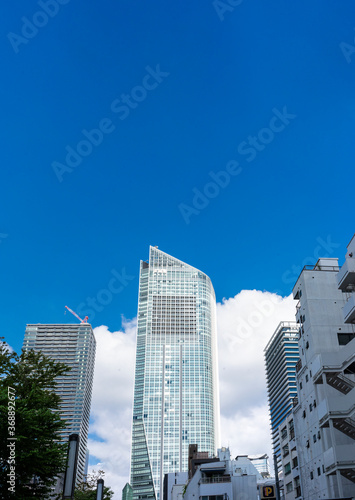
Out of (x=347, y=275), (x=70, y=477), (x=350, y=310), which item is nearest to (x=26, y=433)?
(x=70, y=477)

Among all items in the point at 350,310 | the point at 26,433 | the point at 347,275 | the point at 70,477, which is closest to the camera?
the point at 70,477

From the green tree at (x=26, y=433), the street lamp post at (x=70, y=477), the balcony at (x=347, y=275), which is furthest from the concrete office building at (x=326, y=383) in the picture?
the street lamp post at (x=70, y=477)

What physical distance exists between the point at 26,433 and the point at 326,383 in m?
32.2

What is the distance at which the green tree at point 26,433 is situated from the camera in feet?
83.6

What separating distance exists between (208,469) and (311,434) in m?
28.6

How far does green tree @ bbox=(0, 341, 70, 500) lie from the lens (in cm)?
2548

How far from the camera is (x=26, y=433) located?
27.4 metres

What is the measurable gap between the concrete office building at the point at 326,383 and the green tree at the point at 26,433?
2633 cm

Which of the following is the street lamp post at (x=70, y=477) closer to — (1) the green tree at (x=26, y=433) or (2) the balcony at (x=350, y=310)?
(1) the green tree at (x=26, y=433)

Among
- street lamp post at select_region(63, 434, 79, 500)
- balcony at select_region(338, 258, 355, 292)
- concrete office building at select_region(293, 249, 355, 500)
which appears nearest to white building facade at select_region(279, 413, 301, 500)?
concrete office building at select_region(293, 249, 355, 500)

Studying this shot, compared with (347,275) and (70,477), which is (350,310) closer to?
(347,275)

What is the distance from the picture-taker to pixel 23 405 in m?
28.4

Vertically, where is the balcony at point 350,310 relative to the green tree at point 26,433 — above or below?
above

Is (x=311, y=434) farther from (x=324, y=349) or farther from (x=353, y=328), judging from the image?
(x=353, y=328)
